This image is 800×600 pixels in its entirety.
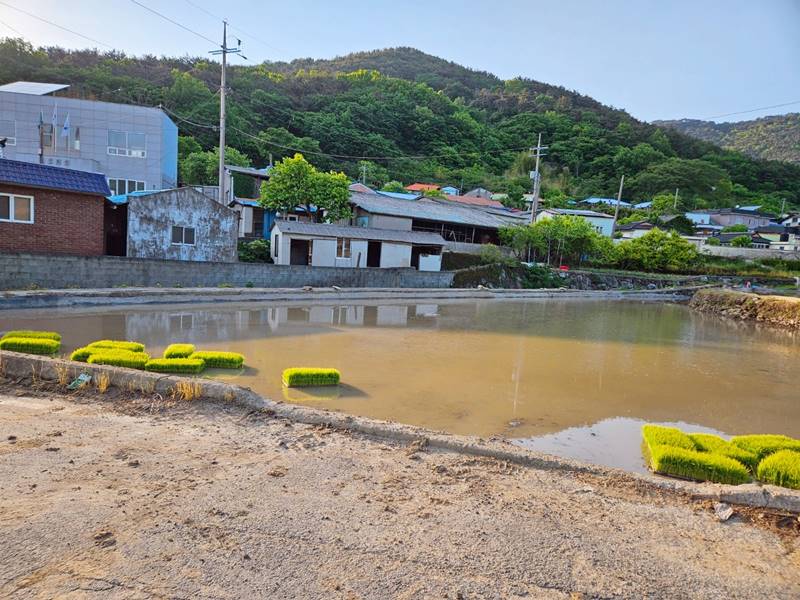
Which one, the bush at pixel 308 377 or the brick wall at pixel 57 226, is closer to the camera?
the bush at pixel 308 377

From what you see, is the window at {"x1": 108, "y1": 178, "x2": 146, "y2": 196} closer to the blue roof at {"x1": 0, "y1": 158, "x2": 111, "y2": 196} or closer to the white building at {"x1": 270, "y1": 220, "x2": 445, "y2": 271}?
the white building at {"x1": 270, "y1": 220, "x2": 445, "y2": 271}

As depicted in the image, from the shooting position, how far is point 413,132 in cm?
7825

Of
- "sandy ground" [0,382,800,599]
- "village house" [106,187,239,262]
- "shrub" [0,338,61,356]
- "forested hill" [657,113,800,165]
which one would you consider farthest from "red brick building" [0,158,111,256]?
"forested hill" [657,113,800,165]

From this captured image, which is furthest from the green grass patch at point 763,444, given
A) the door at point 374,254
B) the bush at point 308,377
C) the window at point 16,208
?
the door at point 374,254

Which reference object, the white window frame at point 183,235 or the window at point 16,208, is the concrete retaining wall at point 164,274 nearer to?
the window at point 16,208

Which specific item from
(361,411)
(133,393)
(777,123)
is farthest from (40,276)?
(777,123)

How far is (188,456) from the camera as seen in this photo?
4.50m

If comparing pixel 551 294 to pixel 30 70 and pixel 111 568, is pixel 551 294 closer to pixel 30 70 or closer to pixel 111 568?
pixel 111 568

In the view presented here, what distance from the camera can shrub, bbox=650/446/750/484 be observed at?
5004 mm

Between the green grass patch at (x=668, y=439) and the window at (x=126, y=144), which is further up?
the window at (x=126, y=144)

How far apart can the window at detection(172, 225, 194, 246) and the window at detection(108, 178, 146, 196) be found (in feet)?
37.5

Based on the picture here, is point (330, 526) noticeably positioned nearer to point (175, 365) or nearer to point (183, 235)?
point (175, 365)

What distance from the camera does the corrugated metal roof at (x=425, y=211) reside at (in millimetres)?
32444

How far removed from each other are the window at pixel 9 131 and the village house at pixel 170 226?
14437 mm
